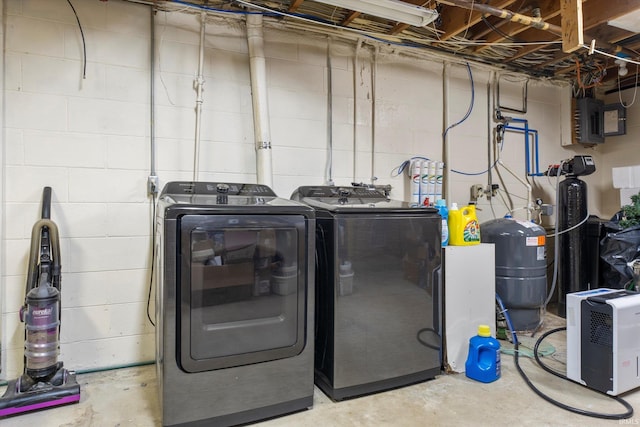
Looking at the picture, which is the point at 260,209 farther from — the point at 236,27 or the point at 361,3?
the point at 236,27

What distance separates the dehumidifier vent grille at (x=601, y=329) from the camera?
194 centimetres

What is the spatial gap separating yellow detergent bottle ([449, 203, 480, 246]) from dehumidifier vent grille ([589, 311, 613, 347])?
729mm

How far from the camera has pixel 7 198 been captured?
2.12 m

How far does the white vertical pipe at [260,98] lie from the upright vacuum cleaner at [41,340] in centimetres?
127

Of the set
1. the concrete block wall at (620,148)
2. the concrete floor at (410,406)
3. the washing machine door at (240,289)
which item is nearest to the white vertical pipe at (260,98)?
the washing machine door at (240,289)

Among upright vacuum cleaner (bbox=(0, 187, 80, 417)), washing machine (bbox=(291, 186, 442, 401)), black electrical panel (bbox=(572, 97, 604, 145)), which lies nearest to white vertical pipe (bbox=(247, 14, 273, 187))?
washing machine (bbox=(291, 186, 442, 401))

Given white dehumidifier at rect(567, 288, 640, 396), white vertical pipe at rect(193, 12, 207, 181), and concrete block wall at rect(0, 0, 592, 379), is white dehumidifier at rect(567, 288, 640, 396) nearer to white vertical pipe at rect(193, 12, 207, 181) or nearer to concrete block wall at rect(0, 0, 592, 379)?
concrete block wall at rect(0, 0, 592, 379)

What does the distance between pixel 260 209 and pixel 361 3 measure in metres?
1.42

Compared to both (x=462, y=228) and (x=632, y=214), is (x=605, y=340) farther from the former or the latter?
(x=632, y=214)

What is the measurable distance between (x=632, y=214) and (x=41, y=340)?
14.0ft

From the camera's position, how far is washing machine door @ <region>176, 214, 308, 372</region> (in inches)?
63.8

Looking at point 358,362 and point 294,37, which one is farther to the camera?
Result: point 294,37

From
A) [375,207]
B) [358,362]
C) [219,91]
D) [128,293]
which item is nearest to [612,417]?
[358,362]

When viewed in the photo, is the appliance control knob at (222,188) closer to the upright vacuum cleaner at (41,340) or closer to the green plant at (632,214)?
the upright vacuum cleaner at (41,340)
